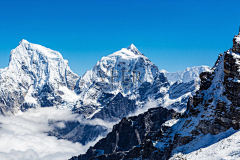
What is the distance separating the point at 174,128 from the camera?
114250 mm

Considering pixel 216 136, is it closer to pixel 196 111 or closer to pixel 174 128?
pixel 196 111

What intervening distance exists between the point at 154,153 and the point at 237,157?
222 feet

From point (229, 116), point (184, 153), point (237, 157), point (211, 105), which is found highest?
point (211, 105)

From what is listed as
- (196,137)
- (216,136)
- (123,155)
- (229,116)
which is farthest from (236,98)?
(123,155)

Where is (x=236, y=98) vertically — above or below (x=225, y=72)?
below

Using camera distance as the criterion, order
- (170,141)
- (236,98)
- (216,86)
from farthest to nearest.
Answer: (170,141), (216,86), (236,98)

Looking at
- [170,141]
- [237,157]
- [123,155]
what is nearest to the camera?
[237,157]

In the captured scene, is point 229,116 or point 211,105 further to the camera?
point 211,105

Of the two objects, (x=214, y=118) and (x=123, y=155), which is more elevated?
(x=123, y=155)

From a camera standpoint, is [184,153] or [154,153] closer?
[184,153]

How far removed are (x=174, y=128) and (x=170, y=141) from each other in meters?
6.42

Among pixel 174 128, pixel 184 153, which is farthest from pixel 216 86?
pixel 174 128

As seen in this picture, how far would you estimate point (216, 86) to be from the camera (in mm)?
89812

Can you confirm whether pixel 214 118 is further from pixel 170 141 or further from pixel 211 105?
pixel 170 141
